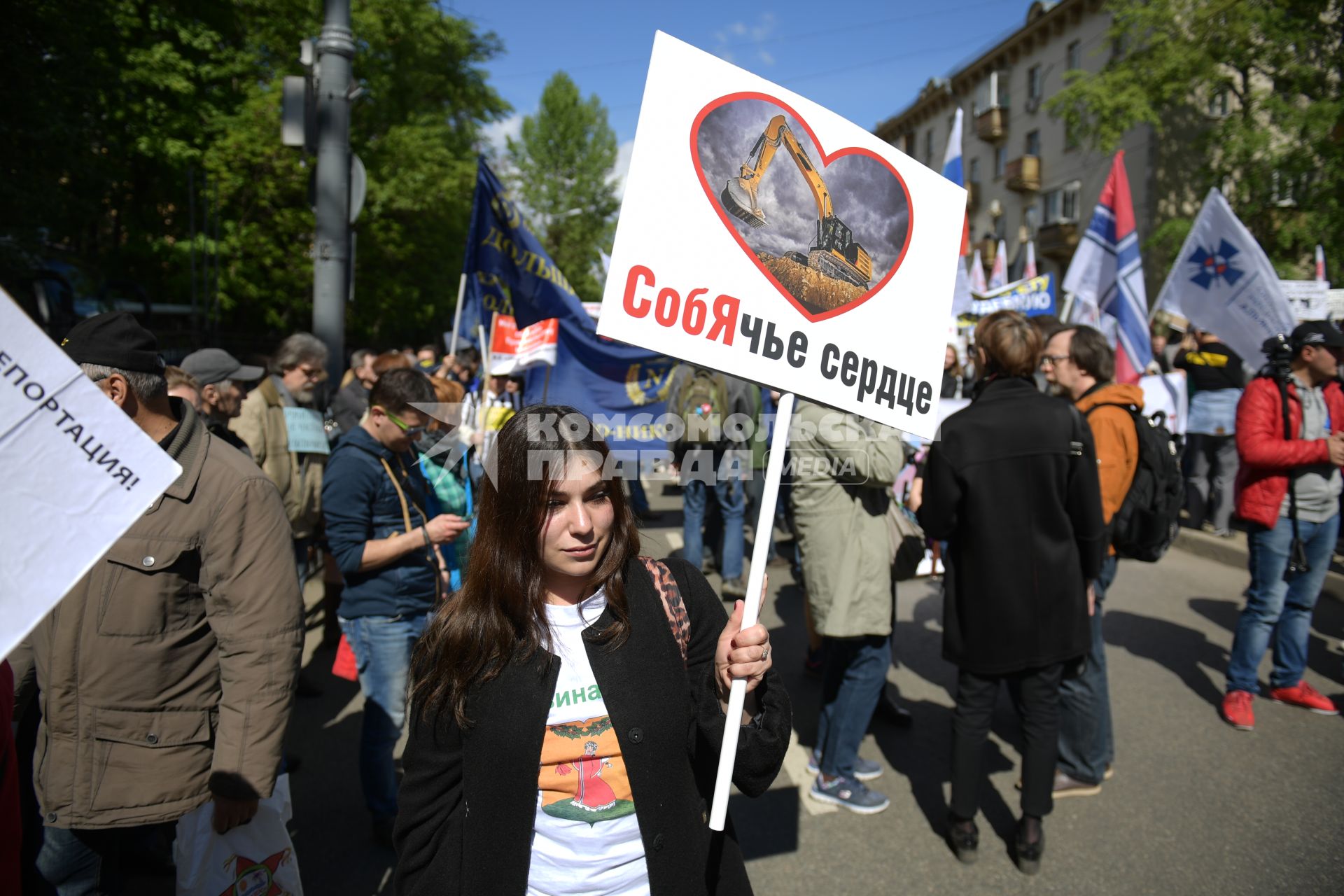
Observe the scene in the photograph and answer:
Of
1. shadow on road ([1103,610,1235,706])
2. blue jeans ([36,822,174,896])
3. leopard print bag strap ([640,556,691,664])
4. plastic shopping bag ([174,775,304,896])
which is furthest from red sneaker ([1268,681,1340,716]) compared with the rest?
blue jeans ([36,822,174,896])

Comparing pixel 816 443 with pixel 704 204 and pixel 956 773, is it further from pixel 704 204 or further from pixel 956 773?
pixel 704 204

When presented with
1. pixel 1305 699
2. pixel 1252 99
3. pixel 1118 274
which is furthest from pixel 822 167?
pixel 1252 99

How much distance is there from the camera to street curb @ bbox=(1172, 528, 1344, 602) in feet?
23.2

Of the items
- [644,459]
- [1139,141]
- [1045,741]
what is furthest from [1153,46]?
[1045,741]

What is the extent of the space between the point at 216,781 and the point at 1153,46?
28.5 meters

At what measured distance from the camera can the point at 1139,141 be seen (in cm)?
2773

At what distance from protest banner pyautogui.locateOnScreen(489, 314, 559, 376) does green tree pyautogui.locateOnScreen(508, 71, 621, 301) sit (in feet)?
105

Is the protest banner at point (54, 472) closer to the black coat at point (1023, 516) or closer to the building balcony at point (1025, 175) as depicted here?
the black coat at point (1023, 516)

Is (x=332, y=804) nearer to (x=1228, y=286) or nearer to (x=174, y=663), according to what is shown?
(x=174, y=663)

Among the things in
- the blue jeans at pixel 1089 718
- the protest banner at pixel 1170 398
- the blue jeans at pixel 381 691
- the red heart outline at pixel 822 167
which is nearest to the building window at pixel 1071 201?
the protest banner at pixel 1170 398

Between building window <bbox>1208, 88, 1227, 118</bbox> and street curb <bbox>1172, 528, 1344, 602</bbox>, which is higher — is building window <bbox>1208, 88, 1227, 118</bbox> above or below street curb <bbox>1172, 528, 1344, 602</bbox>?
above

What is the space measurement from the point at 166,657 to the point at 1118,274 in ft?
24.1

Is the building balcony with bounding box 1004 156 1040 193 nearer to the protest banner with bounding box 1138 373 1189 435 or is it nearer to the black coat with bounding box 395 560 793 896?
the protest banner with bounding box 1138 373 1189 435

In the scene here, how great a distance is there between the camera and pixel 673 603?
1.69 metres
